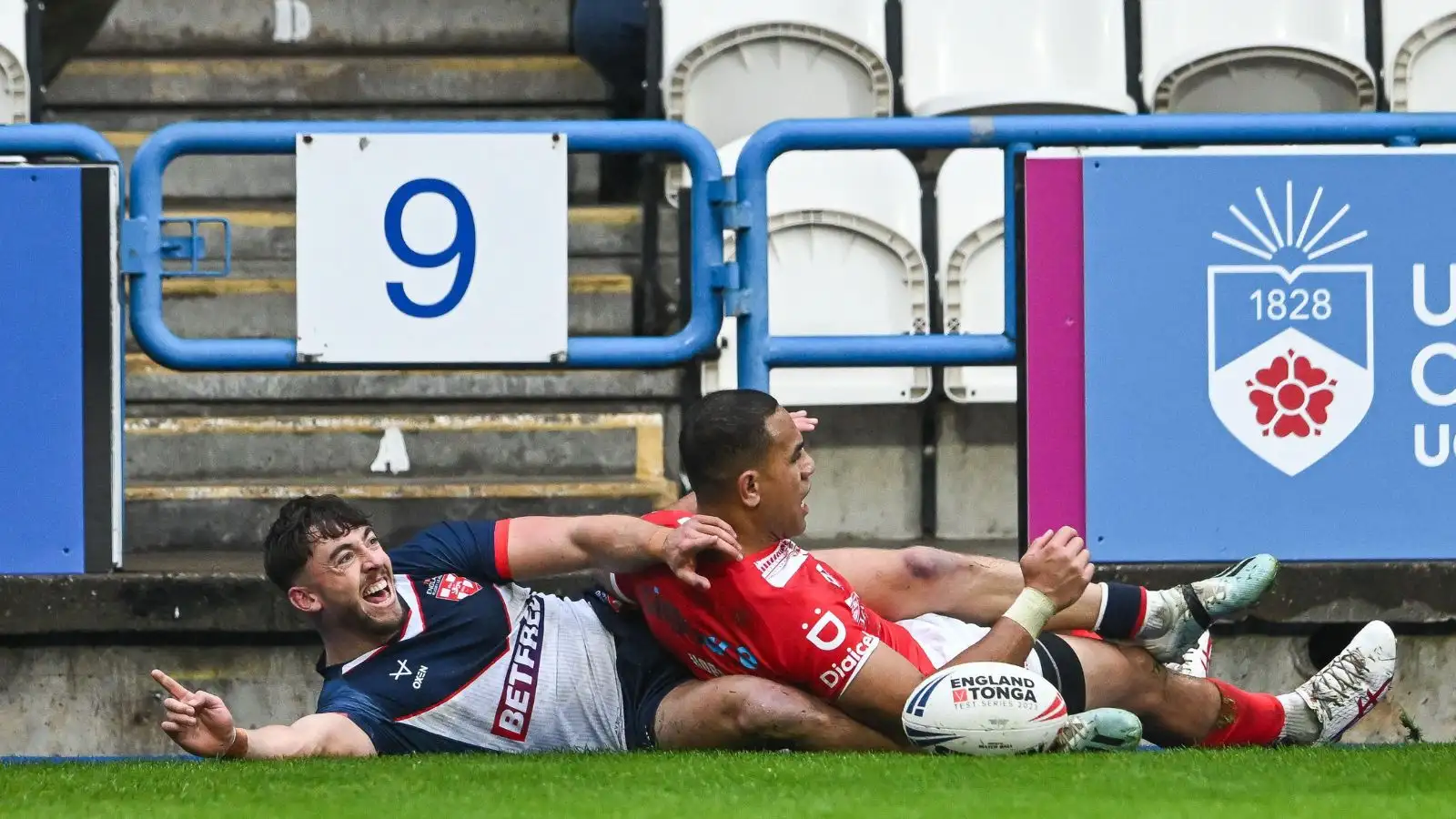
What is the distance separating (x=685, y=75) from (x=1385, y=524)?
3.02m

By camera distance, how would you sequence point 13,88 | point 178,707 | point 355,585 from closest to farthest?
point 178,707
point 355,585
point 13,88

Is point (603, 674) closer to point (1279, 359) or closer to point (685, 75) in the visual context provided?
point (1279, 359)

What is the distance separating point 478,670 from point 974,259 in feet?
9.29

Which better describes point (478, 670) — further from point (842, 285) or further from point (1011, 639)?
point (842, 285)

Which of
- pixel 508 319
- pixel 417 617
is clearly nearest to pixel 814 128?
pixel 508 319

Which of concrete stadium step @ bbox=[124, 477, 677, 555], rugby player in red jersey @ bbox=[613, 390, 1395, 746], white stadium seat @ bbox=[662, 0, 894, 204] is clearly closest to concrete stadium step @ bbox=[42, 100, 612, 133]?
white stadium seat @ bbox=[662, 0, 894, 204]

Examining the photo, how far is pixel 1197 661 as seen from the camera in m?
4.38

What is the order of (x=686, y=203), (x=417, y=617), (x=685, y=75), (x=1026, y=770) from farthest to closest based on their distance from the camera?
(x=685, y=75) → (x=686, y=203) → (x=417, y=617) → (x=1026, y=770)

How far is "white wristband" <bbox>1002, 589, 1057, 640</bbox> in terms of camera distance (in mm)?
3881

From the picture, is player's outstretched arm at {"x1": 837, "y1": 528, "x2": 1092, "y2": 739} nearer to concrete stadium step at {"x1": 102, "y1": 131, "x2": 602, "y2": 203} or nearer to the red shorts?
the red shorts

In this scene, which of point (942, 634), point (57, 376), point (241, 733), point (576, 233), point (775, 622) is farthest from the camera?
point (576, 233)

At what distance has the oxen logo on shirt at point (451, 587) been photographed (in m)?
4.12

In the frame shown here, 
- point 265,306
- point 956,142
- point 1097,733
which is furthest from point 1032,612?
point 265,306

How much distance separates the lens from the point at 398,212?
4.61 metres
